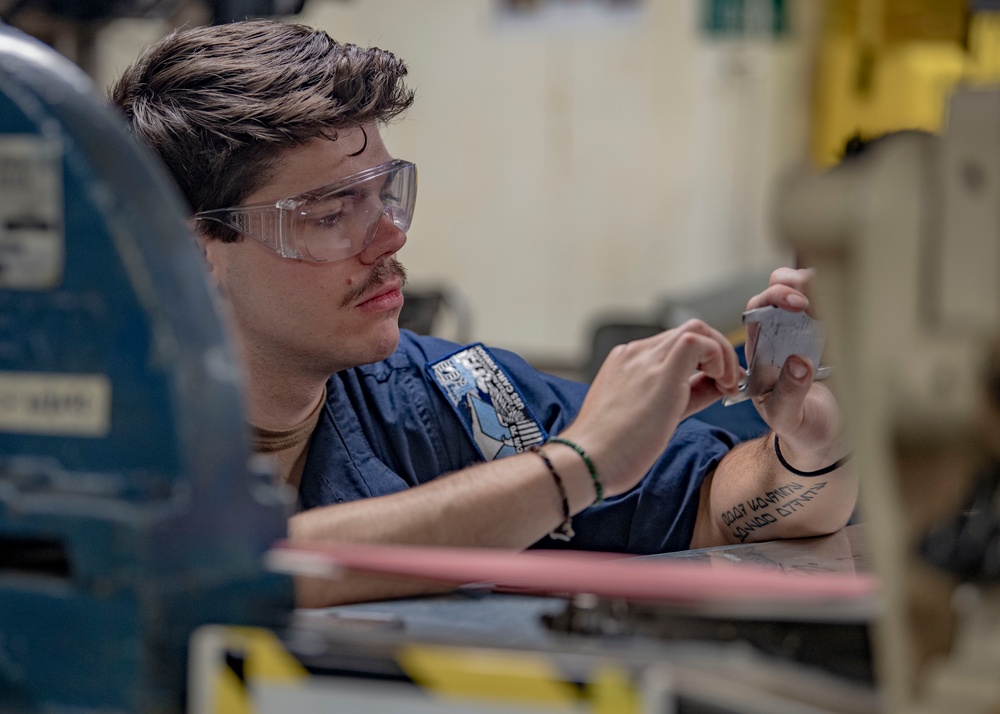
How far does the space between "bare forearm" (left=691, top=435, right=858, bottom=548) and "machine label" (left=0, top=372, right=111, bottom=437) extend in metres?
1.08

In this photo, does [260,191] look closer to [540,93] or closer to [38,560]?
[38,560]

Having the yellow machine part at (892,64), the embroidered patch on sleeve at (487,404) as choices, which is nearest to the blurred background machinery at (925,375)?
the yellow machine part at (892,64)

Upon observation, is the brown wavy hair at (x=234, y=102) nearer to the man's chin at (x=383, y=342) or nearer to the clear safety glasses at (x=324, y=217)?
the clear safety glasses at (x=324, y=217)

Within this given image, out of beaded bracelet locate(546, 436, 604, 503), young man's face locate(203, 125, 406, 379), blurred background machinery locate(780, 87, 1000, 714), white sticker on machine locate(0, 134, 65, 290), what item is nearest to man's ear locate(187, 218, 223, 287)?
young man's face locate(203, 125, 406, 379)

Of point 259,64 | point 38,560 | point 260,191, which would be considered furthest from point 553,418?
point 38,560

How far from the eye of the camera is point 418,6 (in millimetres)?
6516

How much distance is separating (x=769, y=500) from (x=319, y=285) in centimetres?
77

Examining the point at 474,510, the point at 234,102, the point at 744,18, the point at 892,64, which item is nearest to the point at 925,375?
the point at 474,510

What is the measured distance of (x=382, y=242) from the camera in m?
1.64

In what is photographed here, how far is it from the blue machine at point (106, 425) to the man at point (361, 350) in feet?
2.22

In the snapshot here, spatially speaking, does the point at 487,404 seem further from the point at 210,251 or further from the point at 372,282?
the point at 210,251

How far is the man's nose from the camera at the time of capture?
163 cm

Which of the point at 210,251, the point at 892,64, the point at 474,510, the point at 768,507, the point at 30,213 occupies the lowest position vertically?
the point at 768,507

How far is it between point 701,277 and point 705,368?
4.86 meters
